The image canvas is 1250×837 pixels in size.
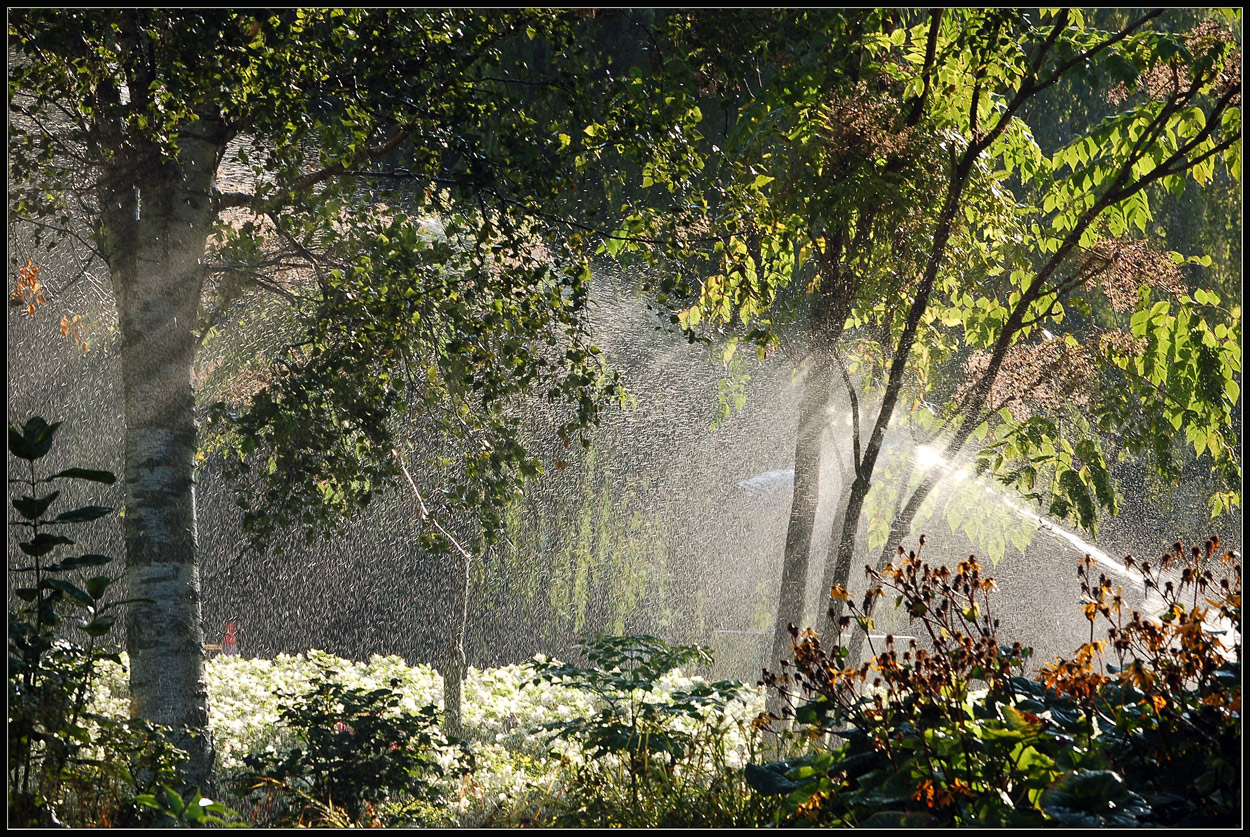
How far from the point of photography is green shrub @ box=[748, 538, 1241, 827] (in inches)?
66.6

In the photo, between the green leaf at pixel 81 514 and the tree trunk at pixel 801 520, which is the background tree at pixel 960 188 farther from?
the green leaf at pixel 81 514

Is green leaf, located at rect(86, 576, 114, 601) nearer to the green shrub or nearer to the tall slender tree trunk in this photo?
the green shrub

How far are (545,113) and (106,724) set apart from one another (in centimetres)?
350

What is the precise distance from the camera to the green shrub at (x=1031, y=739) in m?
1.69

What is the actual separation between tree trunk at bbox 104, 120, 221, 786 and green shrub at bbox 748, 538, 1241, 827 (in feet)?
6.94

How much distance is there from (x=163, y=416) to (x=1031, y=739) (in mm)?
2814

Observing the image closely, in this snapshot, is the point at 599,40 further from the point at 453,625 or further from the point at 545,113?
the point at 453,625

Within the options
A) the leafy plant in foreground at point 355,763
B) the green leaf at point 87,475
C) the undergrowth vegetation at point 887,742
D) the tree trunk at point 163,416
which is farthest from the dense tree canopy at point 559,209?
the green leaf at point 87,475

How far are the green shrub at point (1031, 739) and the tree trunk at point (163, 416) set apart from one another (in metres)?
2.12

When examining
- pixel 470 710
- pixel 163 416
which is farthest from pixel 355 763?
pixel 470 710

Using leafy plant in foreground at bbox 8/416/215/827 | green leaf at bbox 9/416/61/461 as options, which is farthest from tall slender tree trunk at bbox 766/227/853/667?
green leaf at bbox 9/416/61/461

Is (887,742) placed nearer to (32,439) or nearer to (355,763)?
(32,439)

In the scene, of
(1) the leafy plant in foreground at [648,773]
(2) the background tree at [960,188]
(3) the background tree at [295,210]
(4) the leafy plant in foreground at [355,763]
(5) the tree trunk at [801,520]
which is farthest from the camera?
(5) the tree trunk at [801,520]

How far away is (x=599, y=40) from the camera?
5.23 metres
